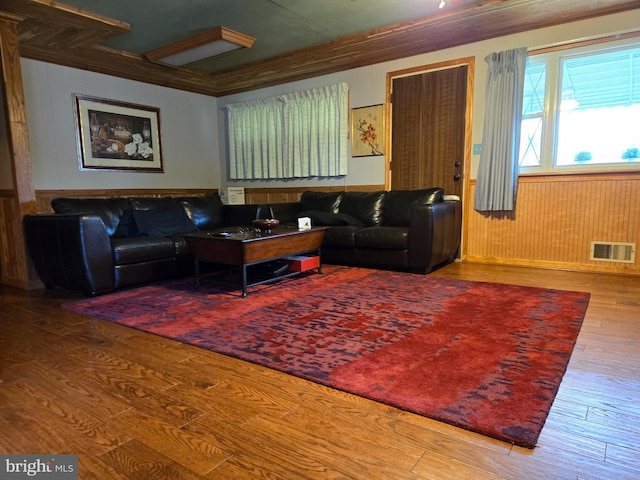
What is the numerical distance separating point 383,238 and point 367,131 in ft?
5.88

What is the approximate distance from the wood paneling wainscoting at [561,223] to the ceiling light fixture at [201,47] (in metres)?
3.00

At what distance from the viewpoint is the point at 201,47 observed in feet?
14.1

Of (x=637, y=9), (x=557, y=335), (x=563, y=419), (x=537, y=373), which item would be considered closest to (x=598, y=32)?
(x=637, y=9)

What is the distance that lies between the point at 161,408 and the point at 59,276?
2.45 meters

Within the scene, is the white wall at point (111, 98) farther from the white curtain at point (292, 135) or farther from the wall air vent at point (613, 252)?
the wall air vent at point (613, 252)

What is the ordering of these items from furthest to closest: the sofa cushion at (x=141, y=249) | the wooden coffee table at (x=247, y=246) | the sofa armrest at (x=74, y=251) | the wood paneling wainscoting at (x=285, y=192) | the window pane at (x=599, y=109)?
the wood paneling wainscoting at (x=285, y=192) < the window pane at (x=599, y=109) < the sofa cushion at (x=141, y=249) < the sofa armrest at (x=74, y=251) < the wooden coffee table at (x=247, y=246)

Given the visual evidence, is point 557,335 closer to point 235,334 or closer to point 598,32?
point 235,334

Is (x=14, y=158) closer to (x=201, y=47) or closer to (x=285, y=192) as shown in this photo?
(x=201, y=47)

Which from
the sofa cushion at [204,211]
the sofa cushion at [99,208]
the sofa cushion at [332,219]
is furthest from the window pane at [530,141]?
the sofa cushion at [99,208]

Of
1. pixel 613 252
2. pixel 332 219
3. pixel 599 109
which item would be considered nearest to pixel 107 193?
pixel 332 219

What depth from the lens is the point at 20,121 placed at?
3557 mm

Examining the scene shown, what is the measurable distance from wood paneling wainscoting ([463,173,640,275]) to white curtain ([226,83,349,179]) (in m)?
1.97

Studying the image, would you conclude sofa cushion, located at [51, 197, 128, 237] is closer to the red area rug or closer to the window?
the red area rug

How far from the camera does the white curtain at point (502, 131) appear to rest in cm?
406
